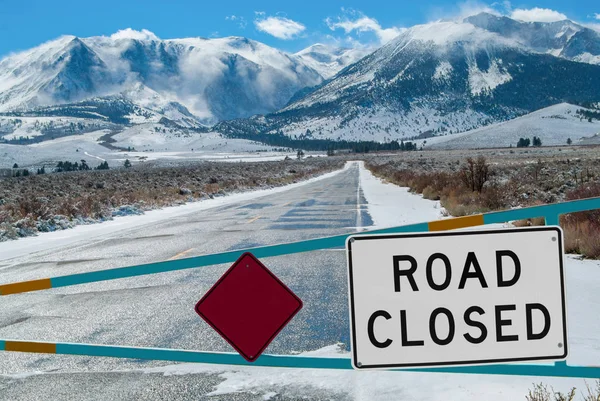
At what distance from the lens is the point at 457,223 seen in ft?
10.6

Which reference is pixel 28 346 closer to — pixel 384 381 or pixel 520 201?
pixel 384 381

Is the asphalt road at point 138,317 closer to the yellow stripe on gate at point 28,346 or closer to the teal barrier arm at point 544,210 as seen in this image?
the yellow stripe on gate at point 28,346

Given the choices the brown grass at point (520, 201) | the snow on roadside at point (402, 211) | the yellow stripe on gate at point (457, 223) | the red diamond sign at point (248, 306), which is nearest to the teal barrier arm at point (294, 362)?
the red diamond sign at point (248, 306)

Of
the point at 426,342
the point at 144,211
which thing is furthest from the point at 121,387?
the point at 144,211

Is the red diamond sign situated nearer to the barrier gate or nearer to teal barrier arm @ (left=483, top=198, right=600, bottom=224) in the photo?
the barrier gate

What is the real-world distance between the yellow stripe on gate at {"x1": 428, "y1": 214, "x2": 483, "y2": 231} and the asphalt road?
168cm

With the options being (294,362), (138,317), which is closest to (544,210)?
(294,362)

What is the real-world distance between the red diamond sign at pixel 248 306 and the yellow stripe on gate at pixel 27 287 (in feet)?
3.64

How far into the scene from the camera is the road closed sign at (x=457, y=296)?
301 centimetres

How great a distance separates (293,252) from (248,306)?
0.39 metres

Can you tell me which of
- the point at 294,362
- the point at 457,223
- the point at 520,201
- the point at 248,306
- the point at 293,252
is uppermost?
the point at 457,223

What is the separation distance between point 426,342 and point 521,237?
69 centimetres

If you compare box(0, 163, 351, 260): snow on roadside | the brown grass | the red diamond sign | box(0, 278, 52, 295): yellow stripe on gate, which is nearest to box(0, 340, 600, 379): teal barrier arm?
the red diamond sign

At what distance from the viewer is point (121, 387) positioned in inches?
181
